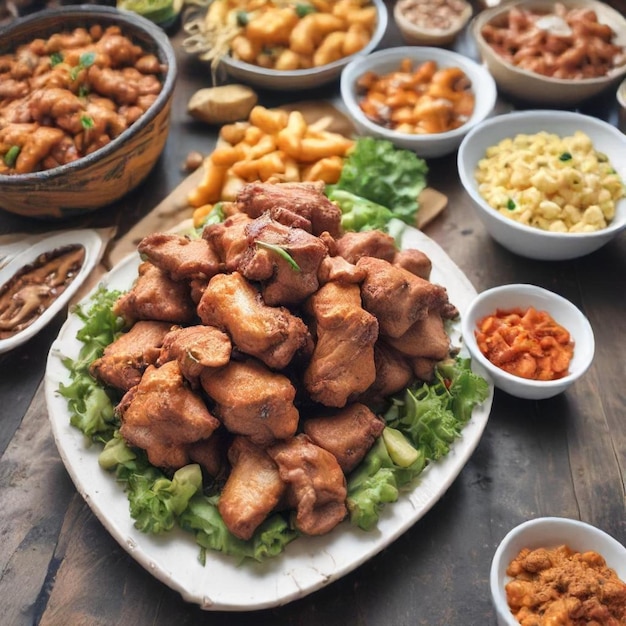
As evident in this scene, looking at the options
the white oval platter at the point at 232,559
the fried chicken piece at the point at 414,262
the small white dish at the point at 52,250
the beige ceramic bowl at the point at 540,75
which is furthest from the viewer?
the beige ceramic bowl at the point at 540,75

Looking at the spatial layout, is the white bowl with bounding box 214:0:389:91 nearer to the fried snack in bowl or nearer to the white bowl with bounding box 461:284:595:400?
the fried snack in bowl

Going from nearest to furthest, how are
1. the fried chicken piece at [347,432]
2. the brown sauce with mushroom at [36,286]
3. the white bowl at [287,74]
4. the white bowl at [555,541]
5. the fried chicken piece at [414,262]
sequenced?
1. the white bowl at [555,541]
2. the fried chicken piece at [347,432]
3. the fried chicken piece at [414,262]
4. the brown sauce with mushroom at [36,286]
5. the white bowl at [287,74]

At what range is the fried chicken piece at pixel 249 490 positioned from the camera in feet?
7.13

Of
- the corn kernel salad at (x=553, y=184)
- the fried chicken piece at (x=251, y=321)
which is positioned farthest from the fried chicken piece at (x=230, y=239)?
the corn kernel salad at (x=553, y=184)

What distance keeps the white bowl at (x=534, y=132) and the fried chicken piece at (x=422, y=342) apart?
881 millimetres

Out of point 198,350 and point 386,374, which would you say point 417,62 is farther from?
point 198,350

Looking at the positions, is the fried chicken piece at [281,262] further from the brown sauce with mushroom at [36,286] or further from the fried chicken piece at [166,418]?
the brown sauce with mushroom at [36,286]

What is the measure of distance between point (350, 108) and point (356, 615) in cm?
279

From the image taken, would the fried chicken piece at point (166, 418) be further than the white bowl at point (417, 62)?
No

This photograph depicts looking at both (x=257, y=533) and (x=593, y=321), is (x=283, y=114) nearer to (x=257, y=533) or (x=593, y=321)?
(x=593, y=321)

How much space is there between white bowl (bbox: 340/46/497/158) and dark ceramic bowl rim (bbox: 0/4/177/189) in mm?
1081

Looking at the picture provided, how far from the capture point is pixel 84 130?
3406mm

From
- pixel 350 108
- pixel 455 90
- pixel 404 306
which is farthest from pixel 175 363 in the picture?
pixel 455 90

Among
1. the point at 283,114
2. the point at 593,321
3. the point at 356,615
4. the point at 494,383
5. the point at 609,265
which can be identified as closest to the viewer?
the point at 356,615
